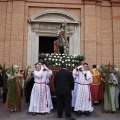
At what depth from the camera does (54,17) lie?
13.1m

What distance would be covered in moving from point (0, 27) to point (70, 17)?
4.22 m

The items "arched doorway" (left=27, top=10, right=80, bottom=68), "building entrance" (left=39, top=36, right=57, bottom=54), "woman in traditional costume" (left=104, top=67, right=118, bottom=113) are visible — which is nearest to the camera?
"woman in traditional costume" (left=104, top=67, right=118, bottom=113)

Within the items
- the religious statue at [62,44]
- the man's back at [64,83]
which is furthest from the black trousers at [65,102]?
the religious statue at [62,44]

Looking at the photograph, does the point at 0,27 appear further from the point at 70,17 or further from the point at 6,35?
the point at 70,17

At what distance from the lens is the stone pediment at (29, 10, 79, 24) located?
12859 millimetres

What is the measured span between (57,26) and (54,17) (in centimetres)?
57

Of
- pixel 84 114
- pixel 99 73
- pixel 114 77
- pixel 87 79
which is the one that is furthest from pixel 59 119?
pixel 99 73

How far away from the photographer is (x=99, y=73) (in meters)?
8.98

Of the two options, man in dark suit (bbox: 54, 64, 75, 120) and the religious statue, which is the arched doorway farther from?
man in dark suit (bbox: 54, 64, 75, 120)

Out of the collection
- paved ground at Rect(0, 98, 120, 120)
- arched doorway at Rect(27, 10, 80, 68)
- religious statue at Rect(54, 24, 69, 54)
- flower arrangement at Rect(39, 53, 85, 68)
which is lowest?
paved ground at Rect(0, 98, 120, 120)

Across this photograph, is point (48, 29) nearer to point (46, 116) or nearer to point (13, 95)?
point (13, 95)

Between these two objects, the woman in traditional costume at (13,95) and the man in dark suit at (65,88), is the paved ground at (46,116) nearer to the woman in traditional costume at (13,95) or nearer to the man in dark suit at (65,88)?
the woman in traditional costume at (13,95)

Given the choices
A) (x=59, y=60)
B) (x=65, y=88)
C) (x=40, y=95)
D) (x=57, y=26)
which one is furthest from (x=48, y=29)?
(x=65, y=88)

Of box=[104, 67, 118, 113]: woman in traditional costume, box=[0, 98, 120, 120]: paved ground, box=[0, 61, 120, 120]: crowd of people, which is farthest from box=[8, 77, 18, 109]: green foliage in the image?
box=[104, 67, 118, 113]: woman in traditional costume
